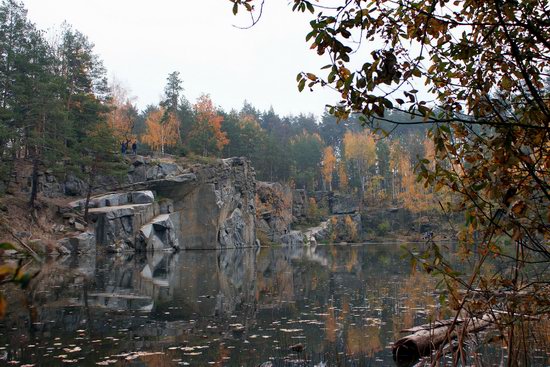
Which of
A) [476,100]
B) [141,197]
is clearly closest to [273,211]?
[141,197]

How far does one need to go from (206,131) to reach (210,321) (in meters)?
55.1

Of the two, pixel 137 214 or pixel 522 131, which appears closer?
pixel 522 131

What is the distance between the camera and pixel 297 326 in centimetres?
1112

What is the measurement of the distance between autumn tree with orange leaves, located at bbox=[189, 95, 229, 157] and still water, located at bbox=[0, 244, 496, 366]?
43.7 m

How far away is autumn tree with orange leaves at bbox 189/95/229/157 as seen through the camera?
63750mm

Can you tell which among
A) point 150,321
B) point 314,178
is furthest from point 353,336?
point 314,178

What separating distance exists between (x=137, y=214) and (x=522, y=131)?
43.2 m

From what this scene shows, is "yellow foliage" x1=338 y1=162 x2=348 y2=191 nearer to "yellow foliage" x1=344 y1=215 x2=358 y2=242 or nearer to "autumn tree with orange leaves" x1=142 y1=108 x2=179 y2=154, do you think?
"yellow foliage" x1=344 y1=215 x2=358 y2=242

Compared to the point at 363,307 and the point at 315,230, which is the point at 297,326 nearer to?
the point at 363,307

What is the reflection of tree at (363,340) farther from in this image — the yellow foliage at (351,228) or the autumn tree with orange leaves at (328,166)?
the autumn tree with orange leaves at (328,166)

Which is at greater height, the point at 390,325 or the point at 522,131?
the point at 522,131

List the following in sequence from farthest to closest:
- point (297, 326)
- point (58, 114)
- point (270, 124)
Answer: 1. point (270, 124)
2. point (58, 114)
3. point (297, 326)

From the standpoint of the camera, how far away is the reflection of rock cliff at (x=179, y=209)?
43062 mm

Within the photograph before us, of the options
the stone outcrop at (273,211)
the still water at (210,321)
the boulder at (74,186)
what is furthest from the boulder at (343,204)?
the still water at (210,321)
